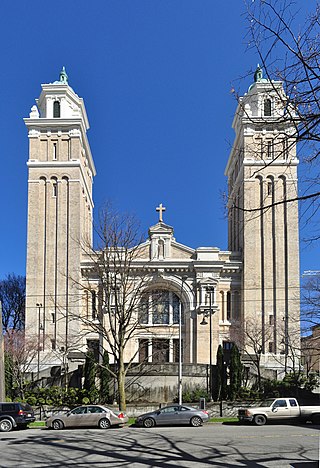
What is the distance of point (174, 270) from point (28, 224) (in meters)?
15.3

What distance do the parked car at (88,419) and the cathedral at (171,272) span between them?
1117 inches

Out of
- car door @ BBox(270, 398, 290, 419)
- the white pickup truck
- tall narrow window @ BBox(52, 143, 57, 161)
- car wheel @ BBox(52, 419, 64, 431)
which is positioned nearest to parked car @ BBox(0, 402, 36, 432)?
car wheel @ BBox(52, 419, 64, 431)

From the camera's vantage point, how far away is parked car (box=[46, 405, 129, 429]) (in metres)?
29.2

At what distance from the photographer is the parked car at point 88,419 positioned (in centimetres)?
2916

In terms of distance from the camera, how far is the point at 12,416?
28594mm

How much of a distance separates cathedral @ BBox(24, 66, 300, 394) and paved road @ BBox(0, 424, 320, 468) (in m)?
35.7

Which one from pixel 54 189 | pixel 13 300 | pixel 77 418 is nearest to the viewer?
pixel 77 418

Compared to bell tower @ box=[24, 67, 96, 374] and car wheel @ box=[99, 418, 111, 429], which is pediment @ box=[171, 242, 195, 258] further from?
car wheel @ box=[99, 418, 111, 429]

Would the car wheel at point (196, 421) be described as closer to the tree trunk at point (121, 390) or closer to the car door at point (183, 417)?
the car door at point (183, 417)

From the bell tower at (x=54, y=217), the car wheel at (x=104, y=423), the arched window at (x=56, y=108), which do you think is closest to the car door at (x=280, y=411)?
the car wheel at (x=104, y=423)

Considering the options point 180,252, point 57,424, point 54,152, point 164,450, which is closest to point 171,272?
point 180,252

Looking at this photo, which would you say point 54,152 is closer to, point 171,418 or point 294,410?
point 171,418

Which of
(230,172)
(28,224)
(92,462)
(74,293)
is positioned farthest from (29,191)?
(92,462)

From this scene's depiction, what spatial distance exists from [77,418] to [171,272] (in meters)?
33.5
